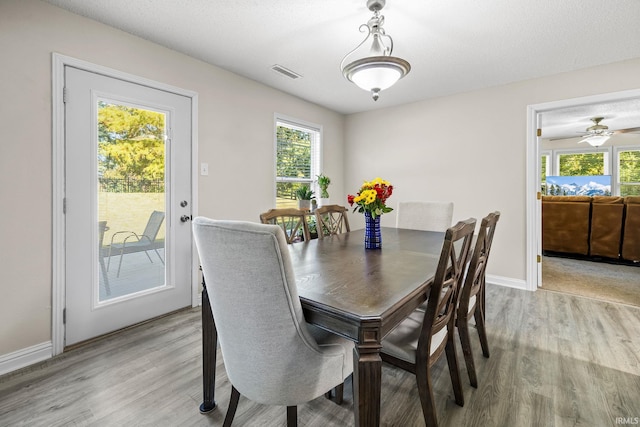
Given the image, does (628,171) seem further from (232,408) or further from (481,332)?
(232,408)

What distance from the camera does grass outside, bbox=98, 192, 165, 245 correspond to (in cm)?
223

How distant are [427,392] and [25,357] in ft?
7.96

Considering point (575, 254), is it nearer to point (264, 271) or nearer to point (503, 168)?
point (503, 168)

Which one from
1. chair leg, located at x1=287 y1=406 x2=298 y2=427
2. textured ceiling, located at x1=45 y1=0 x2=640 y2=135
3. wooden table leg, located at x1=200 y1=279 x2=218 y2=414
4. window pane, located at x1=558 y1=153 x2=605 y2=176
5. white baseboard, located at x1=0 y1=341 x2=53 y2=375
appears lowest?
white baseboard, located at x1=0 y1=341 x2=53 y2=375

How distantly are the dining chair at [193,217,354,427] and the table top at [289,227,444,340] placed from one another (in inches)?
5.7

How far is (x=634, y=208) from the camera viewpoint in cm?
396

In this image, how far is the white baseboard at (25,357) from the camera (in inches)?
70.4

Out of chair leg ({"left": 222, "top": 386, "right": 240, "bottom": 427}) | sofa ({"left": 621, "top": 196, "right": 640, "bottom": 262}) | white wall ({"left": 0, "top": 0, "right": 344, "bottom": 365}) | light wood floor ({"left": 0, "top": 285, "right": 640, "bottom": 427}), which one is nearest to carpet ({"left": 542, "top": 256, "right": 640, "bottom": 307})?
sofa ({"left": 621, "top": 196, "right": 640, "bottom": 262})

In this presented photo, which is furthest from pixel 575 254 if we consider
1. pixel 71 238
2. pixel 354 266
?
pixel 71 238

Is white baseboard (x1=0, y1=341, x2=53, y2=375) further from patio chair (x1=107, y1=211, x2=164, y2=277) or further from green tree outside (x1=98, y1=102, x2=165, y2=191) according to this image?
green tree outside (x1=98, y1=102, x2=165, y2=191)

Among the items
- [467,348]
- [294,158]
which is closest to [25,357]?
[467,348]

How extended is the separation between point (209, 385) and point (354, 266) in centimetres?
94

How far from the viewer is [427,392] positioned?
1.24 m

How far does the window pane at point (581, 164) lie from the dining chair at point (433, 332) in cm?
847
